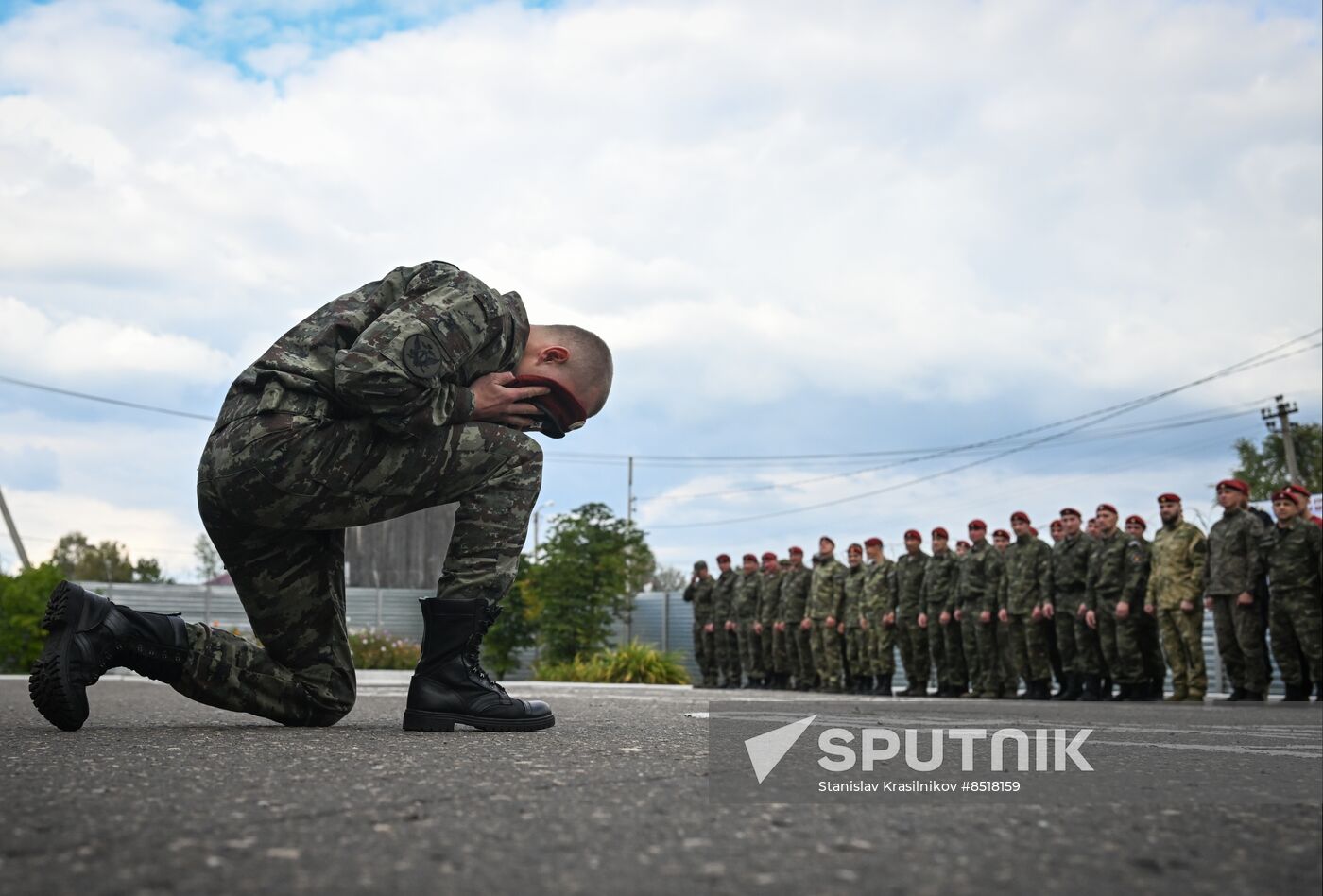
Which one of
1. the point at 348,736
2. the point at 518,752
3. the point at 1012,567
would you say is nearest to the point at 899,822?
the point at 518,752

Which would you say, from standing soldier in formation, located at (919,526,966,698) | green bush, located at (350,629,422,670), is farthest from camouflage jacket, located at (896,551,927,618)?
green bush, located at (350,629,422,670)

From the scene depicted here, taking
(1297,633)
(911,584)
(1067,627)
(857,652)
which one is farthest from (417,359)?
(857,652)

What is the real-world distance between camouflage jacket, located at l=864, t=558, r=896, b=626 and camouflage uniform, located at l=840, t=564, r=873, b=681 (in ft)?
0.72

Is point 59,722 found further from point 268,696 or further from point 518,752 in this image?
point 518,752

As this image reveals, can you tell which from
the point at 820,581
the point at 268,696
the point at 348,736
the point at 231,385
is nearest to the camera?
the point at 348,736

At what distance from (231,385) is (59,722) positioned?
105cm

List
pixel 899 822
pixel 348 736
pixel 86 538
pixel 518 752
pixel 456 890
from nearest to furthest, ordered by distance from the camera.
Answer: pixel 456 890
pixel 899 822
pixel 518 752
pixel 348 736
pixel 86 538

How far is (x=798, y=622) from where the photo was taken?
18.2 m

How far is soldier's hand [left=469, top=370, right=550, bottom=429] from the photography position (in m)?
3.61

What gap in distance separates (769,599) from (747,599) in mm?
707

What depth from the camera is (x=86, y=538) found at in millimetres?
65750

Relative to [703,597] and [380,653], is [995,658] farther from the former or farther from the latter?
[380,653]

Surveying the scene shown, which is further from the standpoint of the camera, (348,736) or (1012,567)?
(1012,567)

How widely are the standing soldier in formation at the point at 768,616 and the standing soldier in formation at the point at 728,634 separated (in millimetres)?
856
